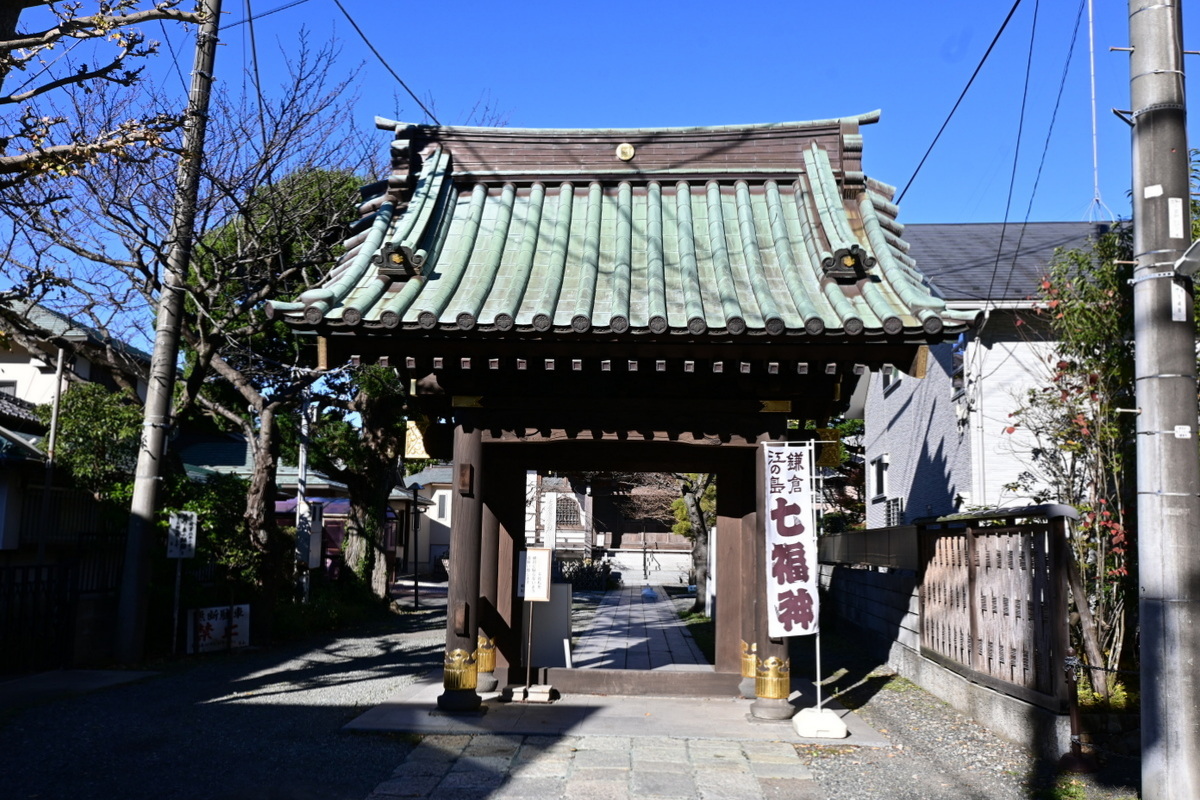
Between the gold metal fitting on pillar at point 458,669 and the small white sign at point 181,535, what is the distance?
655cm

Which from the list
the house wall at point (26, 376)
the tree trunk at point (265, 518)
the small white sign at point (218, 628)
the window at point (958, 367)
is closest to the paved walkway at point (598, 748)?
A: the small white sign at point (218, 628)

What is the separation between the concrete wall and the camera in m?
7.86

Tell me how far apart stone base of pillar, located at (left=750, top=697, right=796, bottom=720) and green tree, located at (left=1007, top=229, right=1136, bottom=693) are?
9.29ft

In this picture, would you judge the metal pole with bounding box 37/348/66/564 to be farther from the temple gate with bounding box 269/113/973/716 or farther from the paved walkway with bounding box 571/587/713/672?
the paved walkway with bounding box 571/587/713/672

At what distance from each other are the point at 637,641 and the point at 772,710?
7040 millimetres

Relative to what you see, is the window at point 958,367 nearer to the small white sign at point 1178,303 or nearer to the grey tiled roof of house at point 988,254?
the grey tiled roof of house at point 988,254

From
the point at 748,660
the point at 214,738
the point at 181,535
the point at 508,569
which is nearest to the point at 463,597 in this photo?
the point at 508,569

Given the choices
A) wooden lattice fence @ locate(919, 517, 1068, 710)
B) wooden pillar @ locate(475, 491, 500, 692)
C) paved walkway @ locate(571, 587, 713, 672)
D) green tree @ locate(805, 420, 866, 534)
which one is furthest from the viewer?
green tree @ locate(805, 420, 866, 534)

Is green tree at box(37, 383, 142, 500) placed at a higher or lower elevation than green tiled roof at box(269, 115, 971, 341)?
lower

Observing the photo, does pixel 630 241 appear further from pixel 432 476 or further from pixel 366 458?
pixel 432 476

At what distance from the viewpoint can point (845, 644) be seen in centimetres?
1622

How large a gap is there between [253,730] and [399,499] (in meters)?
29.2

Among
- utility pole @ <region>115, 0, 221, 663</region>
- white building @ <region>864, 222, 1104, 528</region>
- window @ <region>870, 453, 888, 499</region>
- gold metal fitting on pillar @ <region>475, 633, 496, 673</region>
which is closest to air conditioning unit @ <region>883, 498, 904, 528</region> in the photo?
white building @ <region>864, 222, 1104, 528</region>

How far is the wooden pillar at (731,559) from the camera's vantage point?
10547mm
